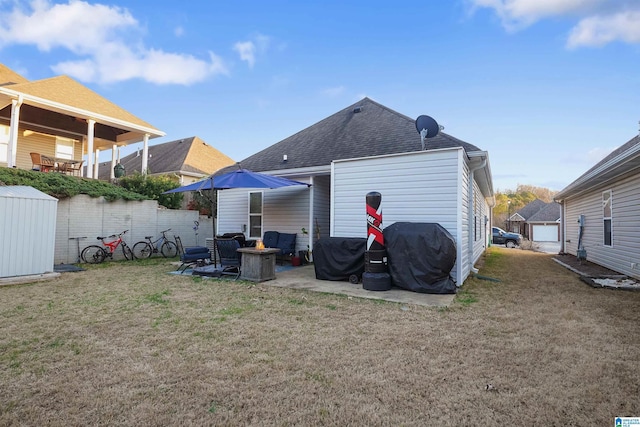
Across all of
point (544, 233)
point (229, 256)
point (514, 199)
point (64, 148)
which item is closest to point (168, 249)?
point (229, 256)

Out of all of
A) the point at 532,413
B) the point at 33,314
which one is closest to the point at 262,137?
the point at 33,314

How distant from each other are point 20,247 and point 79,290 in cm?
205

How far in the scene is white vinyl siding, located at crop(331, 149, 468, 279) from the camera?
6414 mm

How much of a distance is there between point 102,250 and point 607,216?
15041 mm

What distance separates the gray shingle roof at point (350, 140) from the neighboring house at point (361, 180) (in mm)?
30

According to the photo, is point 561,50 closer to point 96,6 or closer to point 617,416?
point 617,416

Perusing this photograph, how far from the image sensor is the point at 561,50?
816cm

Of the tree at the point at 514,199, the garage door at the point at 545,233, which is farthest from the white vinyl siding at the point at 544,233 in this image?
the tree at the point at 514,199

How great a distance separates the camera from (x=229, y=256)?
729 centimetres

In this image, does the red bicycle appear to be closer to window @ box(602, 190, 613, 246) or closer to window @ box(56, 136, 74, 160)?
window @ box(56, 136, 74, 160)

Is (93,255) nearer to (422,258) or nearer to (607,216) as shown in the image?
(422,258)

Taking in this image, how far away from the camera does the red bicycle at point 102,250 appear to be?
9.27 meters

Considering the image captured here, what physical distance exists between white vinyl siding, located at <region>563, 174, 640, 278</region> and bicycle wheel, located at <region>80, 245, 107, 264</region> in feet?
45.7

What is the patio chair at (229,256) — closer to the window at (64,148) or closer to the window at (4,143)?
the window at (4,143)
